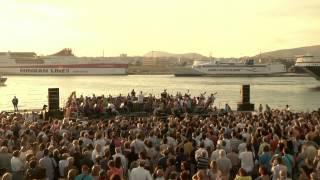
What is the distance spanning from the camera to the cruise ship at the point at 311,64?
84000 mm

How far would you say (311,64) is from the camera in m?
85.1

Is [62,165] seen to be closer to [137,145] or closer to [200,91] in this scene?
[137,145]

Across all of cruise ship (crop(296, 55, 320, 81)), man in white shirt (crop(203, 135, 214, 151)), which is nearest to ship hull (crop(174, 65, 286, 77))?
cruise ship (crop(296, 55, 320, 81))

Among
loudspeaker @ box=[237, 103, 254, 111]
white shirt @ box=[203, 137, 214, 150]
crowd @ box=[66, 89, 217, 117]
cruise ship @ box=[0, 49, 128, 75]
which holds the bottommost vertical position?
loudspeaker @ box=[237, 103, 254, 111]

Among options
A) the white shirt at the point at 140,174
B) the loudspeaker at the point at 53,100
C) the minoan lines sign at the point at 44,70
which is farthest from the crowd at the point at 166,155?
the minoan lines sign at the point at 44,70

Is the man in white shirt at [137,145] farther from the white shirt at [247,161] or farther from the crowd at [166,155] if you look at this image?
the white shirt at [247,161]

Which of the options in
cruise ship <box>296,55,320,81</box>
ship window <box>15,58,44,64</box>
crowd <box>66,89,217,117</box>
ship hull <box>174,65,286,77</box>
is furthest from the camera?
ship window <box>15,58,44,64</box>

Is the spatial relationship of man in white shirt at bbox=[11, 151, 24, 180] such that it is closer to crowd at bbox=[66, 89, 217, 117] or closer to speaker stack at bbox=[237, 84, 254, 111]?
crowd at bbox=[66, 89, 217, 117]

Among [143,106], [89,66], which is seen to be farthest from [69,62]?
[143,106]

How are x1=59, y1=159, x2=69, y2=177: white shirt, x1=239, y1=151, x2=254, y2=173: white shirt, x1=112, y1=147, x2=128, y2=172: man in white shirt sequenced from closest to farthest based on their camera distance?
x1=59, y1=159, x2=69, y2=177: white shirt
x1=112, y1=147, x2=128, y2=172: man in white shirt
x1=239, y1=151, x2=254, y2=173: white shirt

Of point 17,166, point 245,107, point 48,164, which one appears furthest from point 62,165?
point 245,107

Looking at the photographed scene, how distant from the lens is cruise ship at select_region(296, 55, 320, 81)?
84.0 m

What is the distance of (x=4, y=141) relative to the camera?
1062 centimetres

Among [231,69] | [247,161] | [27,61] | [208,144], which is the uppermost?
[27,61]
